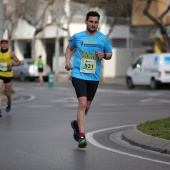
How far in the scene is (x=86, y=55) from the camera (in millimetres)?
10469

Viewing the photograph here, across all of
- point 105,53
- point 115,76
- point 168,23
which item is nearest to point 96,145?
point 105,53

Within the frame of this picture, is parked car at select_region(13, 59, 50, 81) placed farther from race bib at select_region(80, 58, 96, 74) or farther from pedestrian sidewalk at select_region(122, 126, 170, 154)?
race bib at select_region(80, 58, 96, 74)

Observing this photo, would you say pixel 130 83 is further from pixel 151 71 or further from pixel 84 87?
pixel 84 87

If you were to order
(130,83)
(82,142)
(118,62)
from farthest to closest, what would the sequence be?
(118,62)
(130,83)
(82,142)

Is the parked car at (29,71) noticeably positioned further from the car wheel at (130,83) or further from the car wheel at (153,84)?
the car wheel at (153,84)

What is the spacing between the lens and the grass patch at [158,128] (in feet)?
36.0

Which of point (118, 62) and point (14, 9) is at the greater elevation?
point (14, 9)

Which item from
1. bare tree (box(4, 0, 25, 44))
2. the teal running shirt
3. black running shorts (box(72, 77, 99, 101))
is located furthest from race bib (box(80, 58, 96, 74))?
bare tree (box(4, 0, 25, 44))

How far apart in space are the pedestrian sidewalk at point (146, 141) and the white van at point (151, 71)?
20056mm

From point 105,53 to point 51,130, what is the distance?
9.25 feet

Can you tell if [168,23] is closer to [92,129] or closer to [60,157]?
[92,129]

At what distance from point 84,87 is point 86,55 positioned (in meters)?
0.51

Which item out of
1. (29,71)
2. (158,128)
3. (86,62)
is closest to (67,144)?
(86,62)

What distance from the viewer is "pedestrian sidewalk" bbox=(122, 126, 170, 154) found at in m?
10.2
